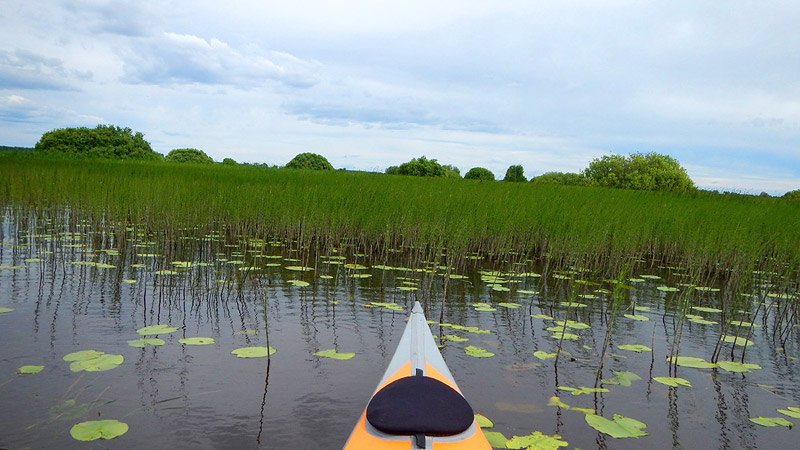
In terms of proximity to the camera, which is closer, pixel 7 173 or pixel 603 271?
pixel 603 271

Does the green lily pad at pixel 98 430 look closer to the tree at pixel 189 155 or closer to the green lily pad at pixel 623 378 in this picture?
the green lily pad at pixel 623 378

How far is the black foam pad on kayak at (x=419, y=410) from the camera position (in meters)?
2.30

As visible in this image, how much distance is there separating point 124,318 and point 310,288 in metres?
2.18

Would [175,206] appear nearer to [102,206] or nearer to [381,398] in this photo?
[102,206]

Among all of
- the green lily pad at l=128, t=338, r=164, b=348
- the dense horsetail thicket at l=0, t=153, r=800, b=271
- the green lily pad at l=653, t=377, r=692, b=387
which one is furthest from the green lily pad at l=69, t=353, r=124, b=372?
the green lily pad at l=653, t=377, r=692, b=387

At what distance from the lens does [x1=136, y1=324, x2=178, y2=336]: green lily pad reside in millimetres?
4500

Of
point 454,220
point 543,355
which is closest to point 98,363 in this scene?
point 543,355

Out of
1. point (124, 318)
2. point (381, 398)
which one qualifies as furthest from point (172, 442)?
point (124, 318)

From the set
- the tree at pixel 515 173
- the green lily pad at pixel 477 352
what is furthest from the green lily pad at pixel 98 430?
the tree at pixel 515 173

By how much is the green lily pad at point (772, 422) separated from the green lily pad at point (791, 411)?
0.25 ft

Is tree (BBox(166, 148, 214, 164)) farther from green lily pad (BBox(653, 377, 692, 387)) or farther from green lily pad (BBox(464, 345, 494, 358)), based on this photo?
green lily pad (BBox(653, 377, 692, 387))

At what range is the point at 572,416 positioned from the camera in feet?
11.5

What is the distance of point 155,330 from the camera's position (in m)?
4.54

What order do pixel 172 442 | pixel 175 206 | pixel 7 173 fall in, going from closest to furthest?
pixel 172 442 < pixel 175 206 < pixel 7 173
